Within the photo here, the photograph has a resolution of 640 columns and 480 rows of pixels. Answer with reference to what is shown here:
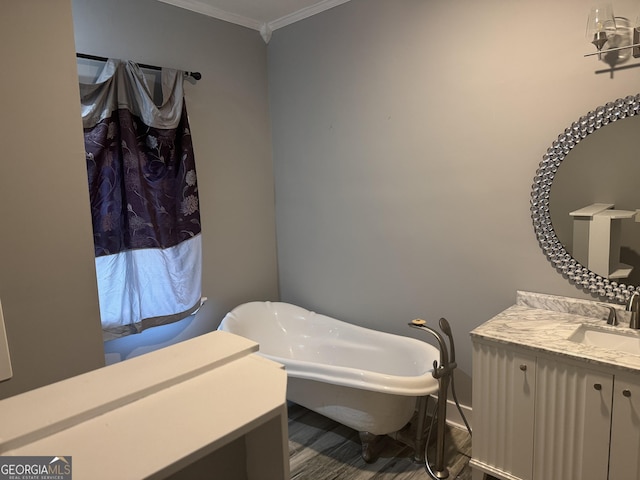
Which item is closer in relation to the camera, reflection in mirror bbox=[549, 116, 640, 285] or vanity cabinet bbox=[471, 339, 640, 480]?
vanity cabinet bbox=[471, 339, 640, 480]

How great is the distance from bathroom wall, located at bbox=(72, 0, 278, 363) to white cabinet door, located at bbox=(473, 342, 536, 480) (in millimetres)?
1840

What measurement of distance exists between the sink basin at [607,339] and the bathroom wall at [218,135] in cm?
217

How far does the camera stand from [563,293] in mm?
2152

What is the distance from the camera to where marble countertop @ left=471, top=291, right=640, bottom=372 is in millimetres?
1680

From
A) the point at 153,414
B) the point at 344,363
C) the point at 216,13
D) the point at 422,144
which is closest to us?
the point at 153,414

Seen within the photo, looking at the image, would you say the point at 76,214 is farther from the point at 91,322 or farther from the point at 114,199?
the point at 114,199

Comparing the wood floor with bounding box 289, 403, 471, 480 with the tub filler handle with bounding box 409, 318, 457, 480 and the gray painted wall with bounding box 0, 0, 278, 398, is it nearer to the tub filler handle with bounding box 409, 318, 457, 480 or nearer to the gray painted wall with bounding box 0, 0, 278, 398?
the tub filler handle with bounding box 409, 318, 457, 480

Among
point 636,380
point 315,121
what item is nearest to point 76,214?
point 315,121

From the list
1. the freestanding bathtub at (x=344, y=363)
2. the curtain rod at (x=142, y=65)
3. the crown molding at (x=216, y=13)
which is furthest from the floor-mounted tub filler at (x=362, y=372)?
the crown molding at (x=216, y=13)

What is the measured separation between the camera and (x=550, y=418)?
5.91 ft

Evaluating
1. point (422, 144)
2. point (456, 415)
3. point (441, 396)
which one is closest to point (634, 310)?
point (441, 396)

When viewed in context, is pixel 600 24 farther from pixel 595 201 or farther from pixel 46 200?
pixel 46 200

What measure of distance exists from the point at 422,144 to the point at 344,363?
143 centimetres

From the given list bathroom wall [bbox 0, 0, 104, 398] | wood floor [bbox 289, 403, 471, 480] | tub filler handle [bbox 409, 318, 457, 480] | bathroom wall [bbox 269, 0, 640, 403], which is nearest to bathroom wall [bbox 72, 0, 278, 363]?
bathroom wall [bbox 269, 0, 640, 403]
